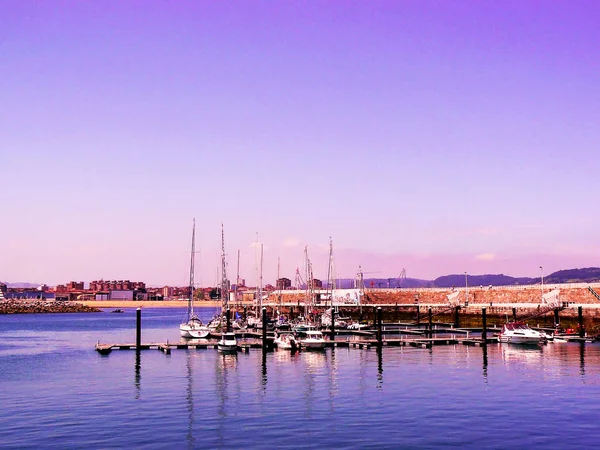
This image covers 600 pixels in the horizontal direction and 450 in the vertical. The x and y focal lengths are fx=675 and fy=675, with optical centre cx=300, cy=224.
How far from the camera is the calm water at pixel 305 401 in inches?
1518

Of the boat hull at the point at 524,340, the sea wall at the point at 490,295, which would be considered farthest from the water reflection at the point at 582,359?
the sea wall at the point at 490,295

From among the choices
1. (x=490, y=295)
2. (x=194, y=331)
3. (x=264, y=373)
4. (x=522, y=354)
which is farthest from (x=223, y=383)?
(x=490, y=295)

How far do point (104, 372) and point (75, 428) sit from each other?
1055 inches

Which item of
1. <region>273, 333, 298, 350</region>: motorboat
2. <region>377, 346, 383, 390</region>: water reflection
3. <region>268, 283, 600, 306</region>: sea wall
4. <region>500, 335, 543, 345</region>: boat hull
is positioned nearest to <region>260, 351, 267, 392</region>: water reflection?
<region>273, 333, 298, 350</region>: motorboat

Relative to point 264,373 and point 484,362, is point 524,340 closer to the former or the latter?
point 484,362

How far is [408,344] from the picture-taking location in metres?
91.9

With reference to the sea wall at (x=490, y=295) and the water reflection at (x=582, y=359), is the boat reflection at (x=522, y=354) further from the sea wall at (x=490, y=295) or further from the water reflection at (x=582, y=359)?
the sea wall at (x=490, y=295)

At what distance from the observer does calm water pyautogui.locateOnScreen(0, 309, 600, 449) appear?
38562mm

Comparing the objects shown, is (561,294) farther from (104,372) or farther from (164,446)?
(164,446)

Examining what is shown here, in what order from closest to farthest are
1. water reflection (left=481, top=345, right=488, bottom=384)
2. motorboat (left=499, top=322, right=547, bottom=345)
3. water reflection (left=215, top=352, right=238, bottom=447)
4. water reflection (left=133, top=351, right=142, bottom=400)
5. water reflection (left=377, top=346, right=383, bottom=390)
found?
1. water reflection (left=215, top=352, right=238, bottom=447)
2. water reflection (left=133, top=351, right=142, bottom=400)
3. water reflection (left=377, top=346, right=383, bottom=390)
4. water reflection (left=481, top=345, right=488, bottom=384)
5. motorboat (left=499, top=322, right=547, bottom=345)

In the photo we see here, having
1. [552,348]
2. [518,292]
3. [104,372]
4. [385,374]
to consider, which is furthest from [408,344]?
[518,292]

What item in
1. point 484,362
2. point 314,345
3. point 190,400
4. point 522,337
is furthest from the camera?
point 522,337

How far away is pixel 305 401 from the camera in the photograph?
163 feet

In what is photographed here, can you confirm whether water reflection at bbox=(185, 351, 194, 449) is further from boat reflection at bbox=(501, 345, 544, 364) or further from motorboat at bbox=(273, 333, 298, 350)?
boat reflection at bbox=(501, 345, 544, 364)
